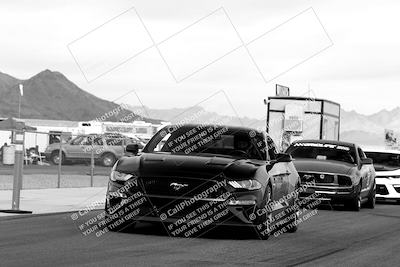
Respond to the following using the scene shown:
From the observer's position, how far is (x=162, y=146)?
1393 centimetres

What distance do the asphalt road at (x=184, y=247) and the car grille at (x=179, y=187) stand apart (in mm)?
561

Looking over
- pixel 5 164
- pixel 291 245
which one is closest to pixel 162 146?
pixel 291 245

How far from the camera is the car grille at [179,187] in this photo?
39.2ft

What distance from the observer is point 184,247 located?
11.1 meters

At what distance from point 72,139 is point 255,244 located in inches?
1063

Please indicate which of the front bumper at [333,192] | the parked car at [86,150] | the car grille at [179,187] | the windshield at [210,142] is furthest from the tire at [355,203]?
the parked car at [86,150]

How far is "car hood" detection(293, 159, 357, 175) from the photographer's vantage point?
2070cm

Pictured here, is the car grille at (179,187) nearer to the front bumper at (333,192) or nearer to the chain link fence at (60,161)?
the front bumper at (333,192)

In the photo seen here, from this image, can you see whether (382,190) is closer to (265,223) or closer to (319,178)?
(319,178)

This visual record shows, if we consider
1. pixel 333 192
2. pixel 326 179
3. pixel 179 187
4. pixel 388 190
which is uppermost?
pixel 179 187

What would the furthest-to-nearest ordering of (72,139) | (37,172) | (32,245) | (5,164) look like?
(72,139) < (37,172) < (5,164) < (32,245)

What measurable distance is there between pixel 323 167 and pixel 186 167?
908cm

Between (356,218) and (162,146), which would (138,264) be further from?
(356,218)

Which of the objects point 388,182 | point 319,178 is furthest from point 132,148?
point 388,182
